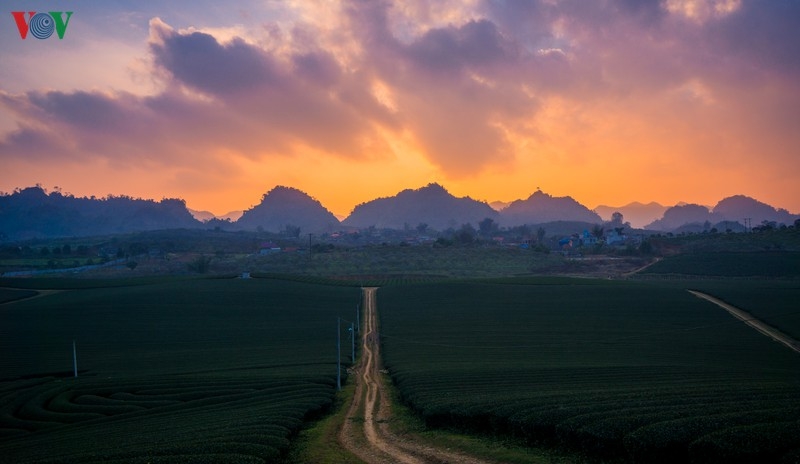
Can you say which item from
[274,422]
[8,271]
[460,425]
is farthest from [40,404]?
[8,271]

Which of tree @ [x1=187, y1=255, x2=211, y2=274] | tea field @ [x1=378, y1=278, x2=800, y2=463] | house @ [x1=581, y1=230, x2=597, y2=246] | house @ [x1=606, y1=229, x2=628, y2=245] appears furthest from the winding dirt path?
house @ [x1=606, y1=229, x2=628, y2=245]

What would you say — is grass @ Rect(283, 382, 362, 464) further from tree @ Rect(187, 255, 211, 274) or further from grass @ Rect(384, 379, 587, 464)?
tree @ Rect(187, 255, 211, 274)

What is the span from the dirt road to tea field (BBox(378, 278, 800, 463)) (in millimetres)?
1711

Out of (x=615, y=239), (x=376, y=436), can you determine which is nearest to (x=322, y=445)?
(x=376, y=436)

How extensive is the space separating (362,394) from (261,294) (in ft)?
149

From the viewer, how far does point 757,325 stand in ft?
180

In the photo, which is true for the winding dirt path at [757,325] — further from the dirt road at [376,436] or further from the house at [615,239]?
the house at [615,239]

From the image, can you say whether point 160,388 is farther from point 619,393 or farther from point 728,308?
point 728,308

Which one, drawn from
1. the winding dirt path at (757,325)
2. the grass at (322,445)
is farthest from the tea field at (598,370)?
the grass at (322,445)

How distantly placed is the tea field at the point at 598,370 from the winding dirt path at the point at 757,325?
4.13 feet

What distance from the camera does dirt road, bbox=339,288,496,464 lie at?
20234mm

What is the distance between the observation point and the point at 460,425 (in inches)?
901

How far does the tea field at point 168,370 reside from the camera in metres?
21.1

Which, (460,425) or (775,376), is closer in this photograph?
(460,425)
